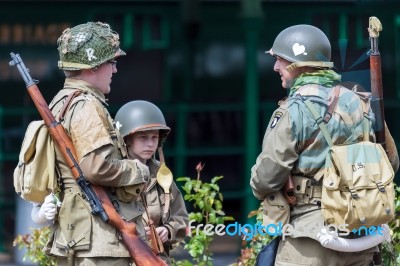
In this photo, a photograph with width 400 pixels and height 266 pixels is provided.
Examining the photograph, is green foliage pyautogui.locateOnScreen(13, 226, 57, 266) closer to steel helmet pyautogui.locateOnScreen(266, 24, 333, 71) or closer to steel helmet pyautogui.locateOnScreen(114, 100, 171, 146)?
steel helmet pyautogui.locateOnScreen(114, 100, 171, 146)

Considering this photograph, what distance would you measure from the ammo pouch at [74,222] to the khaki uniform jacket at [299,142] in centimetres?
77

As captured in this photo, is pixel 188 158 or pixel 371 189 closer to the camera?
pixel 371 189

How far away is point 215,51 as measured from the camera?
888 cm

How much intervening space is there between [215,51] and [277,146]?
13.5 feet

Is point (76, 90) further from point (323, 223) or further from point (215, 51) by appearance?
point (215, 51)

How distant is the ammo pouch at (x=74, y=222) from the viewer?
4.82 meters

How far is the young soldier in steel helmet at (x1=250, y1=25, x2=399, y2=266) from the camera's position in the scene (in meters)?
4.85

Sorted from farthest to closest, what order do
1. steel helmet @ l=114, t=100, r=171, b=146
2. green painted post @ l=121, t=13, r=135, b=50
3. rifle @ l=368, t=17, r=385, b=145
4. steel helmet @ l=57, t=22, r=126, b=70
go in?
green painted post @ l=121, t=13, r=135, b=50, steel helmet @ l=114, t=100, r=171, b=146, rifle @ l=368, t=17, r=385, b=145, steel helmet @ l=57, t=22, r=126, b=70

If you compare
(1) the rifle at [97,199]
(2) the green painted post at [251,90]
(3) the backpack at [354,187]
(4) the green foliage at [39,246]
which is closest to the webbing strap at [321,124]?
(3) the backpack at [354,187]

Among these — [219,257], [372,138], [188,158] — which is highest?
[372,138]

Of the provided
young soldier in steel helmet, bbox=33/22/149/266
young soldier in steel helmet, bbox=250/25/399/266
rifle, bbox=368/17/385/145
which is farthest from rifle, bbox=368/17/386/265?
young soldier in steel helmet, bbox=33/22/149/266

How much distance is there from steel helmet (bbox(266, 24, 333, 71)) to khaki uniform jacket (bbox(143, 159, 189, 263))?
1.22 metres

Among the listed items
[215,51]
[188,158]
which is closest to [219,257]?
[188,158]

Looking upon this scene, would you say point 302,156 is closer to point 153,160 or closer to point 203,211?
point 153,160
